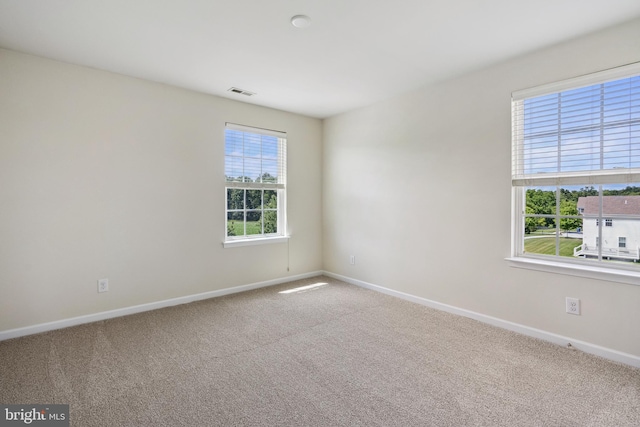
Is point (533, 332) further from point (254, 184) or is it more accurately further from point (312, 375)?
point (254, 184)

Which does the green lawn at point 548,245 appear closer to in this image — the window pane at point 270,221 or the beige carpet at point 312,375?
the beige carpet at point 312,375

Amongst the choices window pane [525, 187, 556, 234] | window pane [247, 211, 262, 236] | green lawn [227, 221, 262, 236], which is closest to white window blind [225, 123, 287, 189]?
window pane [247, 211, 262, 236]

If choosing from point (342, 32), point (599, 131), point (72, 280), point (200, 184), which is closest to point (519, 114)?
point (599, 131)

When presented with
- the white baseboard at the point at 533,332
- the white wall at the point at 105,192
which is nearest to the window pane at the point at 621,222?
the white baseboard at the point at 533,332

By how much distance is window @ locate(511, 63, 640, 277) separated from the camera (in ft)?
7.66

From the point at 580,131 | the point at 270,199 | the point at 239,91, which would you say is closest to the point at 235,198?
the point at 270,199

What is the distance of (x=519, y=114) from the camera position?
2855 millimetres

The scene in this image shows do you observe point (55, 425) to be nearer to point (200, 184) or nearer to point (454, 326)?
point (200, 184)

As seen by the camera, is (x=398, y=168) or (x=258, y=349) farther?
(x=398, y=168)

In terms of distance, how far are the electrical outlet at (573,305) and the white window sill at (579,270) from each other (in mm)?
210

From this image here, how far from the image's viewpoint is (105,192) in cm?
311

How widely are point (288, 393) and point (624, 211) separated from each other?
2.83m

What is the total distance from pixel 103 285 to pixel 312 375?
237 cm

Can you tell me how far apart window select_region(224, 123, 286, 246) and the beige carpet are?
1.38 metres
